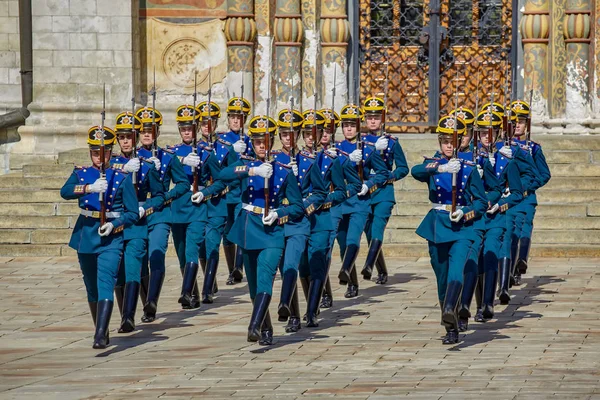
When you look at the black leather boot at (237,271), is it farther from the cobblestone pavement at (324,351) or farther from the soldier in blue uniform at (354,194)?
the soldier in blue uniform at (354,194)

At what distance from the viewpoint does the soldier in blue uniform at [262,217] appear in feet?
39.9

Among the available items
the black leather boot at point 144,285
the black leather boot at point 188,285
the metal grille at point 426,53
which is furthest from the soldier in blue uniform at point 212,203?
the metal grille at point 426,53

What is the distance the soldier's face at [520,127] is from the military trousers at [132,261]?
435 cm

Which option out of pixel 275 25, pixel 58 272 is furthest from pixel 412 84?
pixel 58 272

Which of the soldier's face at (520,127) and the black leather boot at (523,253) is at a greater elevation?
the soldier's face at (520,127)

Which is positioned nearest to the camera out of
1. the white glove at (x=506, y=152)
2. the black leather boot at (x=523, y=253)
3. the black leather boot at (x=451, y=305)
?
the black leather boot at (x=451, y=305)

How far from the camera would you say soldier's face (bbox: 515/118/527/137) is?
1588 centimetres

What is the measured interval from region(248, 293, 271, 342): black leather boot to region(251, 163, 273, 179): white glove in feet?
3.05

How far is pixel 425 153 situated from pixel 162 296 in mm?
5705

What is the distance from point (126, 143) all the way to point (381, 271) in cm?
376

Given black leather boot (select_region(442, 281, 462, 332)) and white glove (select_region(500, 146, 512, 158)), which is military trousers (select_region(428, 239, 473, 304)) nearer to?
black leather boot (select_region(442, 281, 462, 332))

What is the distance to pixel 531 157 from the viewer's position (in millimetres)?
15547

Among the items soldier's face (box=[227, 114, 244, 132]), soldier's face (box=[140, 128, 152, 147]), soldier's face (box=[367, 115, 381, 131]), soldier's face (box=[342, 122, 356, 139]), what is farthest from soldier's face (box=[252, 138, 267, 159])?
soldier's face (box=[367, 115, 381, 131])

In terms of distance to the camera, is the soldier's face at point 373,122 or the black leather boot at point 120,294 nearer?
the black leather boot at point 120,294
